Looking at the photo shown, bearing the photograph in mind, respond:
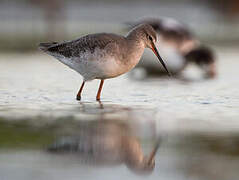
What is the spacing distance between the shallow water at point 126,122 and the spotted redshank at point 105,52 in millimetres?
463

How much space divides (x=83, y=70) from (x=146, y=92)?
62.2 inches

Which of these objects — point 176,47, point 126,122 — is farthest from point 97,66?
point 176,47

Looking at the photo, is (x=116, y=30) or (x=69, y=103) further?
(x=116, y=30)

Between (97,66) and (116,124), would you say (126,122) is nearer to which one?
(116,124)

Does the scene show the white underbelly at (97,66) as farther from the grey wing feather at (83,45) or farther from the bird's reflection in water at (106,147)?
the bird's reflection in water at (106,147)

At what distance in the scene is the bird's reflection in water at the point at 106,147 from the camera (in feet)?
17.1

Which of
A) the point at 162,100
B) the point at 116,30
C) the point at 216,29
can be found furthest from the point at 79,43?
the point at 216,29

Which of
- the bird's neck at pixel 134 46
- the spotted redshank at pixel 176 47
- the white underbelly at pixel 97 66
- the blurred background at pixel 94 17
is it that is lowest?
the blurred background at pixel 94 17

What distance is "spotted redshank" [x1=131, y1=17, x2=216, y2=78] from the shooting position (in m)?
13.6

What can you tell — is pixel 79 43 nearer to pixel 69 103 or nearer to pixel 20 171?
pixel 69 103

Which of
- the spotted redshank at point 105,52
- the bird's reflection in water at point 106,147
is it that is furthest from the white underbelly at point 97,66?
the bird's reflection in water at point 106,147

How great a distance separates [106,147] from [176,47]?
28.9ft

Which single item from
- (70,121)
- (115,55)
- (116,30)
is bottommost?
(116,30)

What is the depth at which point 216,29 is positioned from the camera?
23.5 metres
